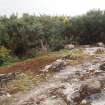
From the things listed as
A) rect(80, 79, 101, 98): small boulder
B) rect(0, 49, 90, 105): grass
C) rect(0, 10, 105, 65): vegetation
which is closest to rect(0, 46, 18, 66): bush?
rect(0, 10, 105, 65): vegetation

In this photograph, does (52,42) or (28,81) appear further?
(52,42)

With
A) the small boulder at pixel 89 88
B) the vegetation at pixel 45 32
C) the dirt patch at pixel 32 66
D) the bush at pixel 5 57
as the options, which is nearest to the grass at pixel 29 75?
the dirt patch at pixel 32 66

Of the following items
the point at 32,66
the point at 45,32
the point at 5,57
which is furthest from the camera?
the point at 45,32

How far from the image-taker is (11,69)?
79.8ft

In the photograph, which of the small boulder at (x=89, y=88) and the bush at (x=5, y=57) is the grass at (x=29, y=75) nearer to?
the small boulder at (x=89, y=88)

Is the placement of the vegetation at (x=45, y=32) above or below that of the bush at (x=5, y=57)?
above

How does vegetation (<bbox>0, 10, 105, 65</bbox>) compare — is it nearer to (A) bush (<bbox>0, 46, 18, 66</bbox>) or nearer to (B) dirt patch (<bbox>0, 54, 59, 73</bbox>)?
(A) bush (<bbox>0, 46, 18, 66</bbox>)

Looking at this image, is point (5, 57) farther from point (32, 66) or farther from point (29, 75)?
point (29, 75)

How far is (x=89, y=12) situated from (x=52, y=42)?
688 centimetres

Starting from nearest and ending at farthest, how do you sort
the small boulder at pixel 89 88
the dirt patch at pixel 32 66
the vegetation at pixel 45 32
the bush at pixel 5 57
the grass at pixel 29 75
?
the small boulder at pixel 89 88 → the grass at pixel 29 75 → the dirt patch at pixel 32 66 → the bush at pixel 5 57 → the vegetation at pixel 45 32

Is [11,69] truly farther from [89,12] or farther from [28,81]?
[89,12]

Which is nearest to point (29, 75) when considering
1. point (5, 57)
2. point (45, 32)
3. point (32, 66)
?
point (32, 66)

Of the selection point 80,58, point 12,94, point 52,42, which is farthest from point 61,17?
point 12,94

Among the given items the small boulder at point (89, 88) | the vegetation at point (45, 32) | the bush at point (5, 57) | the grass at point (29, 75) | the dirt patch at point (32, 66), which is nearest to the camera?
the small boulder at point (89, 88)
